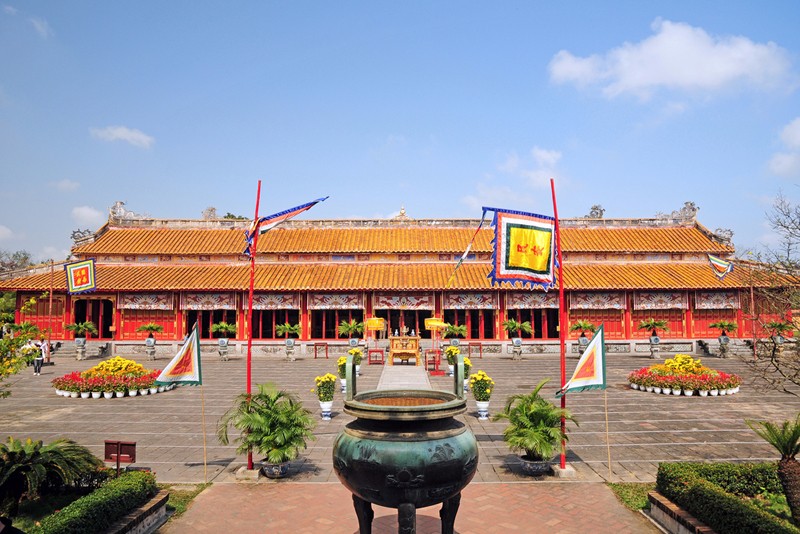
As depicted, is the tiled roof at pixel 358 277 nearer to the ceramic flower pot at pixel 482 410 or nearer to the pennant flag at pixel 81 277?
the pennant flag at pixel 81 277

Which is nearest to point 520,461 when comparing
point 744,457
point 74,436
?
point 744,457

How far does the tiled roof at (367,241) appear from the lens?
3269 centimetres

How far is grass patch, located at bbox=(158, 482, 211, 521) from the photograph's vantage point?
25.2 ft

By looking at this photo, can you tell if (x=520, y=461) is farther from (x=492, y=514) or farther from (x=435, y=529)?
(x=435, y=529)

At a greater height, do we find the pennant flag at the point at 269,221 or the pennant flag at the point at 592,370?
the pennant flag at the point at 269,221

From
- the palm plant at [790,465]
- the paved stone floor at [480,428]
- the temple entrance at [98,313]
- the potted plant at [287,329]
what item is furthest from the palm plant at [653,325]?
the temple entrance at [98,313]

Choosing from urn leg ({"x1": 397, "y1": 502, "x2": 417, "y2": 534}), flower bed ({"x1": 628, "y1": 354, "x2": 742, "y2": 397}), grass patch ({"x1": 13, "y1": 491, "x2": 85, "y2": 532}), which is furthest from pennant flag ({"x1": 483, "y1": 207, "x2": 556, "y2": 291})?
flower bed ({"x1": 628, "y1": 354, "x2": 742, "y2": 397})

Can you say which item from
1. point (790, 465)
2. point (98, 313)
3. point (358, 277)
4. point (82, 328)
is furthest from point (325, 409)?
point (98, 313)

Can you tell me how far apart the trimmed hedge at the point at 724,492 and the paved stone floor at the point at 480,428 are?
1.47m

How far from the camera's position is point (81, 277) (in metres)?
25.0

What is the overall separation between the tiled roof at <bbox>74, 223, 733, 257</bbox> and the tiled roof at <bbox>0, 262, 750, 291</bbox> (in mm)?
1031

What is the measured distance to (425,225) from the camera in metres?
35.3

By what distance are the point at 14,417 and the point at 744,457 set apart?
18.7 m

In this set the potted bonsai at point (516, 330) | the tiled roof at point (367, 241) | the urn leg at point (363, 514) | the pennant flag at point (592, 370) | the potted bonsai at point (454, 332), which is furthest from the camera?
the tiled roof at point (367, 241)
